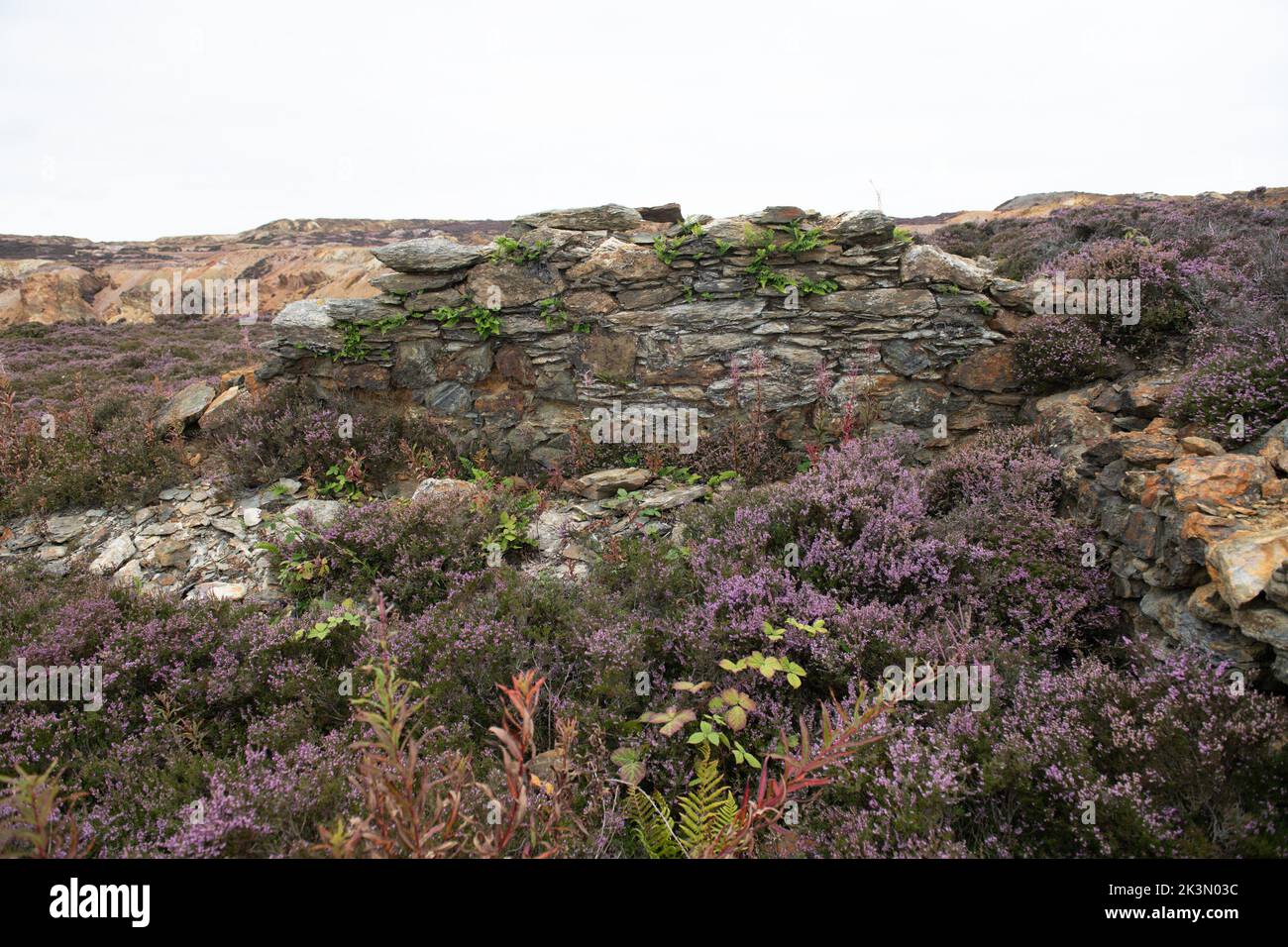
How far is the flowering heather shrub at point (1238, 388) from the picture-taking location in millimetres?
4707

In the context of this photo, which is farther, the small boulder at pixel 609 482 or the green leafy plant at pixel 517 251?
the green leafy plant at pixel 517 251

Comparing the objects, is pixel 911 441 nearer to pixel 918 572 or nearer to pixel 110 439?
pixel 918 572

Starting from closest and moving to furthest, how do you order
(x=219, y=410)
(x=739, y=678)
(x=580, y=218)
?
(x=739, y=678), (x=580, y=218), (x=219, y=410)

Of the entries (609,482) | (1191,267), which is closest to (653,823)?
(609,482)

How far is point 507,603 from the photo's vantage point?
5.08m

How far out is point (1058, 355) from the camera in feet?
22.8

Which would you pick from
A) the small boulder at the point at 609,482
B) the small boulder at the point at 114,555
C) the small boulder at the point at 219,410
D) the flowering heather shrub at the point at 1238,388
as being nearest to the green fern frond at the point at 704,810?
the small boulder at the point at 609,482

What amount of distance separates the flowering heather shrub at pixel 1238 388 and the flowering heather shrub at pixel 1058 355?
110cm

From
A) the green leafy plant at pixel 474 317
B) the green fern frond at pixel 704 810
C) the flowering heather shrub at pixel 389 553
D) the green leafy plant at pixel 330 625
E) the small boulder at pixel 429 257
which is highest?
the small boulder at pixel 429 257

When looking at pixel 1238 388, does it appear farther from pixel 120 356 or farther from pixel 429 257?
pixel 120 356

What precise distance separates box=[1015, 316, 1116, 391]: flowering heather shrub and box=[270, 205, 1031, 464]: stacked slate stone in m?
0.26

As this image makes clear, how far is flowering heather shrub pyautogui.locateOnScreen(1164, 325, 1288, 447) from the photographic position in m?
4.71

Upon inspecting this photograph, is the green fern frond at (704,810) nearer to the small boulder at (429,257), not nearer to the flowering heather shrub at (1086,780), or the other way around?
the flowering heather shrub at (1086,780)

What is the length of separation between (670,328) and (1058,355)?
4.62 m
